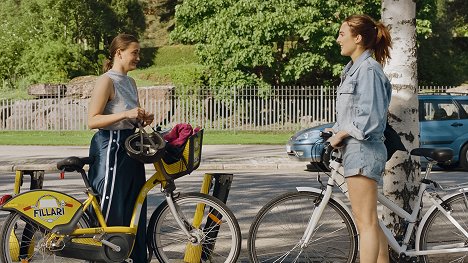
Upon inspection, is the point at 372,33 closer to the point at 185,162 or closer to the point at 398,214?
the point at 398,214

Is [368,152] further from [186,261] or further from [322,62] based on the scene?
[322,62]

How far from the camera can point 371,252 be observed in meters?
5.83

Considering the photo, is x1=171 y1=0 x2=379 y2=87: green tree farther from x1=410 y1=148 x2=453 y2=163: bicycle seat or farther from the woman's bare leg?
the woman's bare leg

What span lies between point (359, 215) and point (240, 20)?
29.4 metres

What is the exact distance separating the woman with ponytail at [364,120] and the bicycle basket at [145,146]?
1.19 meters

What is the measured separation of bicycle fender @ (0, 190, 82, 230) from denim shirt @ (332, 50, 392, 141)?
188 cm

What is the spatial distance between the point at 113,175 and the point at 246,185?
25.3 feet

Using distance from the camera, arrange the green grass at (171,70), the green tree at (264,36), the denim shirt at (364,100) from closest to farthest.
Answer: the denim shirt at (364,100) < the green tree at (264,36) < the green grass at (171,70)

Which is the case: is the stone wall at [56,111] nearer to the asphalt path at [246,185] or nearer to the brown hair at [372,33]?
the asphalt path at [246,185]

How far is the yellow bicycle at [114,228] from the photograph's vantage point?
6160 millimetres

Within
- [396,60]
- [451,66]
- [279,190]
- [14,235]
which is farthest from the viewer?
[451,66]

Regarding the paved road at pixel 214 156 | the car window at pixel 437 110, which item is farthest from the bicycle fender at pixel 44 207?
the car window at pixel 437 110

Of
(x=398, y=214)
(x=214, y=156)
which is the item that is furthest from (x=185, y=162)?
(x=214, y=156)

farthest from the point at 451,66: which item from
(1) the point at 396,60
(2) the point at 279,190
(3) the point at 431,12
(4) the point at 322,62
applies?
(1) the point at 396,60
